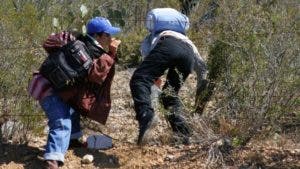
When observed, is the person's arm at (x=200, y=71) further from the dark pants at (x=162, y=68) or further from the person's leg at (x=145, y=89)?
the person's leg at (x=145, y=89)

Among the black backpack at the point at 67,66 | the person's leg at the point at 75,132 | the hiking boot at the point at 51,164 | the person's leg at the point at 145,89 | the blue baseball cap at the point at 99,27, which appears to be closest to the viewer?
the hiking boot at the point at 51,164

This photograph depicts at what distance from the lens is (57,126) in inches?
181

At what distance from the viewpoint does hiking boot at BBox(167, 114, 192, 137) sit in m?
4.83

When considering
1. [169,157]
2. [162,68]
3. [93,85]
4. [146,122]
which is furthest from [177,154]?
[93,85]

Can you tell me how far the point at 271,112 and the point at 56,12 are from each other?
12.8ft

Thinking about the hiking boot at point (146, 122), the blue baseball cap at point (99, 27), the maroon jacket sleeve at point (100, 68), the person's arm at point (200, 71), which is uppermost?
the blue baseball cap at point (99, 27)

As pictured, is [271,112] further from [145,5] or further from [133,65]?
[145,5]

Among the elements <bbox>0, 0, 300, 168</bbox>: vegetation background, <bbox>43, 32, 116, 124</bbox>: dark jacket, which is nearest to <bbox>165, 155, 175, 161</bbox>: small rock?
<bbox>0, 0, 300, 168</bbox>: vegetation background

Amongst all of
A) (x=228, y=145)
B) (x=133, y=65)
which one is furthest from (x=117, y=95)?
(x=228, y=145)

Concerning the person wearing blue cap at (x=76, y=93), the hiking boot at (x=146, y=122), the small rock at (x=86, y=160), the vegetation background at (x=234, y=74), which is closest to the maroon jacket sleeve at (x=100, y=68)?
the person wearing blue cap at (x=76, y=93)

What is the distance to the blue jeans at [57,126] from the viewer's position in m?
4.49

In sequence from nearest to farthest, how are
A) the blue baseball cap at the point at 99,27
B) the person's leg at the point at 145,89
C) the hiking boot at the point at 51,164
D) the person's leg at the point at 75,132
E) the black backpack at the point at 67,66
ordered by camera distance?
the hiking boot at the point at 51,164 < the black backpack at the point at 67,66 < the person's leg at the point at 145,89 < the blue baseball cap at the point at 99,27 < the person's leg at the point at 75,132

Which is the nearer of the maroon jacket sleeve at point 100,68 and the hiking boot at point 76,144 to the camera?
the maroon jacket sleeve at point 100,68

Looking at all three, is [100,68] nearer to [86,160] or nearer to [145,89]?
[145,89]
